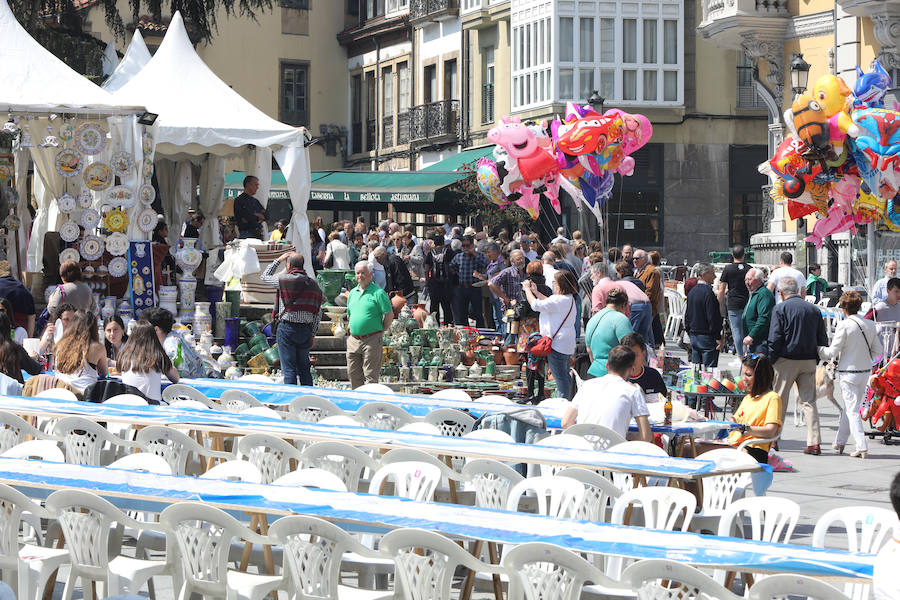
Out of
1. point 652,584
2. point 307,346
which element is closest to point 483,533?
point 652,584

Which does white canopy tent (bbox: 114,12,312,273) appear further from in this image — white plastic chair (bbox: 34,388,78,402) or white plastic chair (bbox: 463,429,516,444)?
white plastic chair (bbox: 463,429,516,444)

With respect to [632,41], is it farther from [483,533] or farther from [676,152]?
[483,533]

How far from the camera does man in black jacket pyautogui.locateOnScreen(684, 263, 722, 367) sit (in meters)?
18.4

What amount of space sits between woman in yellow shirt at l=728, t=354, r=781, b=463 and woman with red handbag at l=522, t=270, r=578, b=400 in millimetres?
3811

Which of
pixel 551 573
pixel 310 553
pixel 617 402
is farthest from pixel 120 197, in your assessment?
pixel 551 573

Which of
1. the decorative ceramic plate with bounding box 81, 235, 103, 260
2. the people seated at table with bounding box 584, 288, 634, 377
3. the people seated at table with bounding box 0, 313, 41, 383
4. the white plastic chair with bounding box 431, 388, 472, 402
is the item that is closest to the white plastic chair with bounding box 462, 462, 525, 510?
the white plastic chair with bounding box 431, 388, 472, 402

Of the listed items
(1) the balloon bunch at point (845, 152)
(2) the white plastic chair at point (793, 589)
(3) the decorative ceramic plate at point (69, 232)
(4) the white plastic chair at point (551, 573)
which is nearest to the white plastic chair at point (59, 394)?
(4) the white plastic chair at point (551, 573)

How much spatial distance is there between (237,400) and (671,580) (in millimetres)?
7181

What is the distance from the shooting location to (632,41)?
37531mm

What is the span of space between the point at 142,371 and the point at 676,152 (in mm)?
28060

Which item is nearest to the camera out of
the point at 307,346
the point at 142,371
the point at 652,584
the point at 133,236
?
the point at 652,584

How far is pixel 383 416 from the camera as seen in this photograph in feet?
37.0

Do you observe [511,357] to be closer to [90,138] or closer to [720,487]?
[90,138]

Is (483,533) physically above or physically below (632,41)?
below
